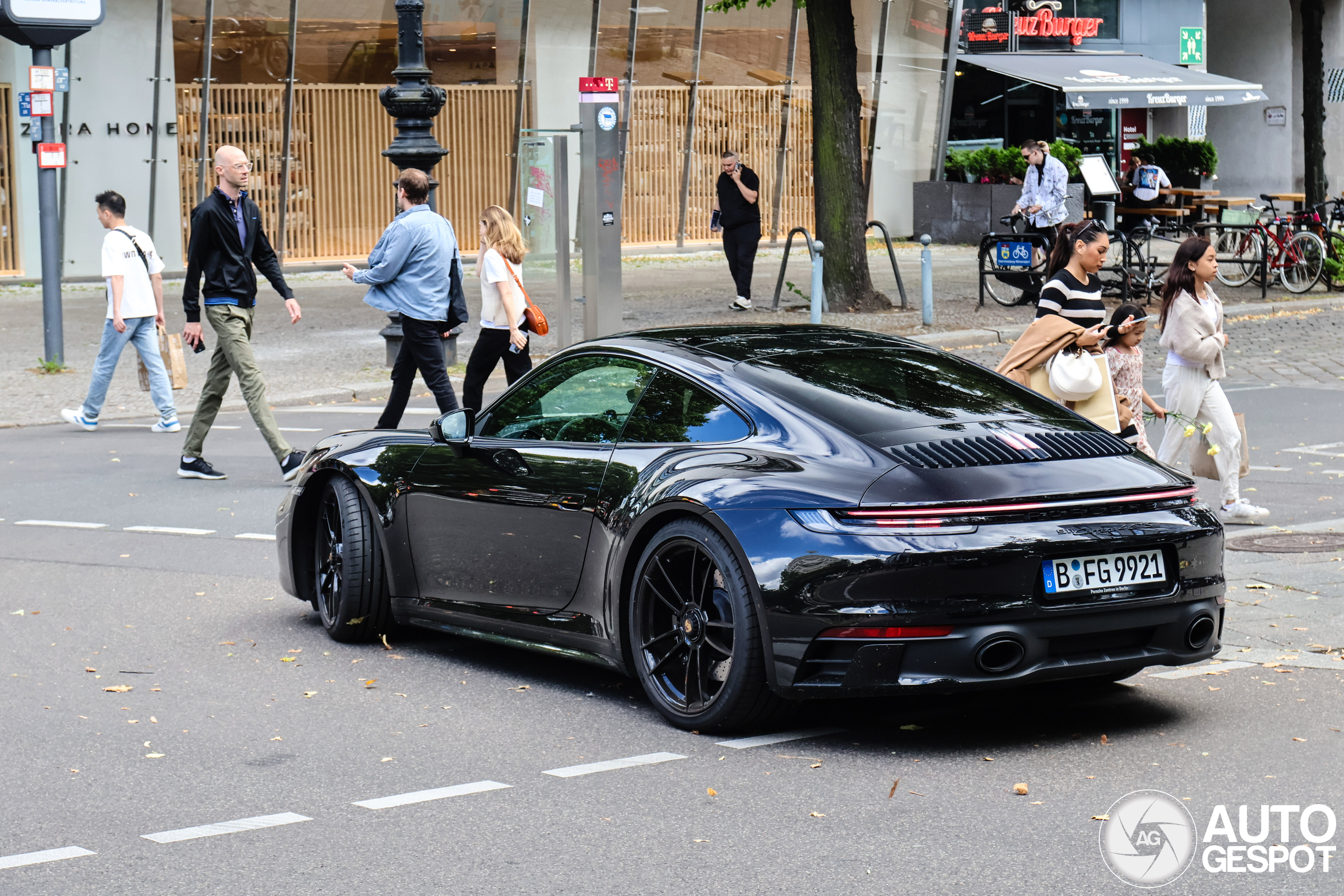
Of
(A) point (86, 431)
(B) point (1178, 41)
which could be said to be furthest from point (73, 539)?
(B) point (1178, 41)

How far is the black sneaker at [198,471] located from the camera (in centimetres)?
1146

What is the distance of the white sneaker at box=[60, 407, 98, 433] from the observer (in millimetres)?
14039

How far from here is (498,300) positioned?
478 inches

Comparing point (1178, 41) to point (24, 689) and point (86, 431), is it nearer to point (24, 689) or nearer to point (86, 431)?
point (86, 431)

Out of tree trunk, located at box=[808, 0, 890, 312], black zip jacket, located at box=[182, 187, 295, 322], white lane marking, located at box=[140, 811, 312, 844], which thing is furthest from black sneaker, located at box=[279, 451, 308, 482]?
tree trunk, located at box=[808, 0, 890, 312]

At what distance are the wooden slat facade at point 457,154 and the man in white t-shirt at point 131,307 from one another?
13278 millimetres

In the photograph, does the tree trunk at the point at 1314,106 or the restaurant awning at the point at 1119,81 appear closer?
the tree trunk at the point at 1314,106

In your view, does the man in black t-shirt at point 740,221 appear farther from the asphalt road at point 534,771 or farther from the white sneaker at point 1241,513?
the asphalt road at point 534,771

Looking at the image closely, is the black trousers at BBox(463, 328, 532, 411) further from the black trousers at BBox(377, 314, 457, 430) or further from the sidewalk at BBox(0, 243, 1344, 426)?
the sidewalk at BBox(0, 243, 1344, 426)

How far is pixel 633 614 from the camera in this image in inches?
225

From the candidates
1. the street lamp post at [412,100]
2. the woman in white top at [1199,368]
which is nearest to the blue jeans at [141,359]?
the street lamp post at [412,100]

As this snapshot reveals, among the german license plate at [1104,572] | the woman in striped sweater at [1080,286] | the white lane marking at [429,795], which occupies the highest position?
the woman in striped sweater at [1080,286]

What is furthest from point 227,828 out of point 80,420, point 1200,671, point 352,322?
point 352,322

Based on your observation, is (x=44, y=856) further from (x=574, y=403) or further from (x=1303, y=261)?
(x=1303, y=261)
